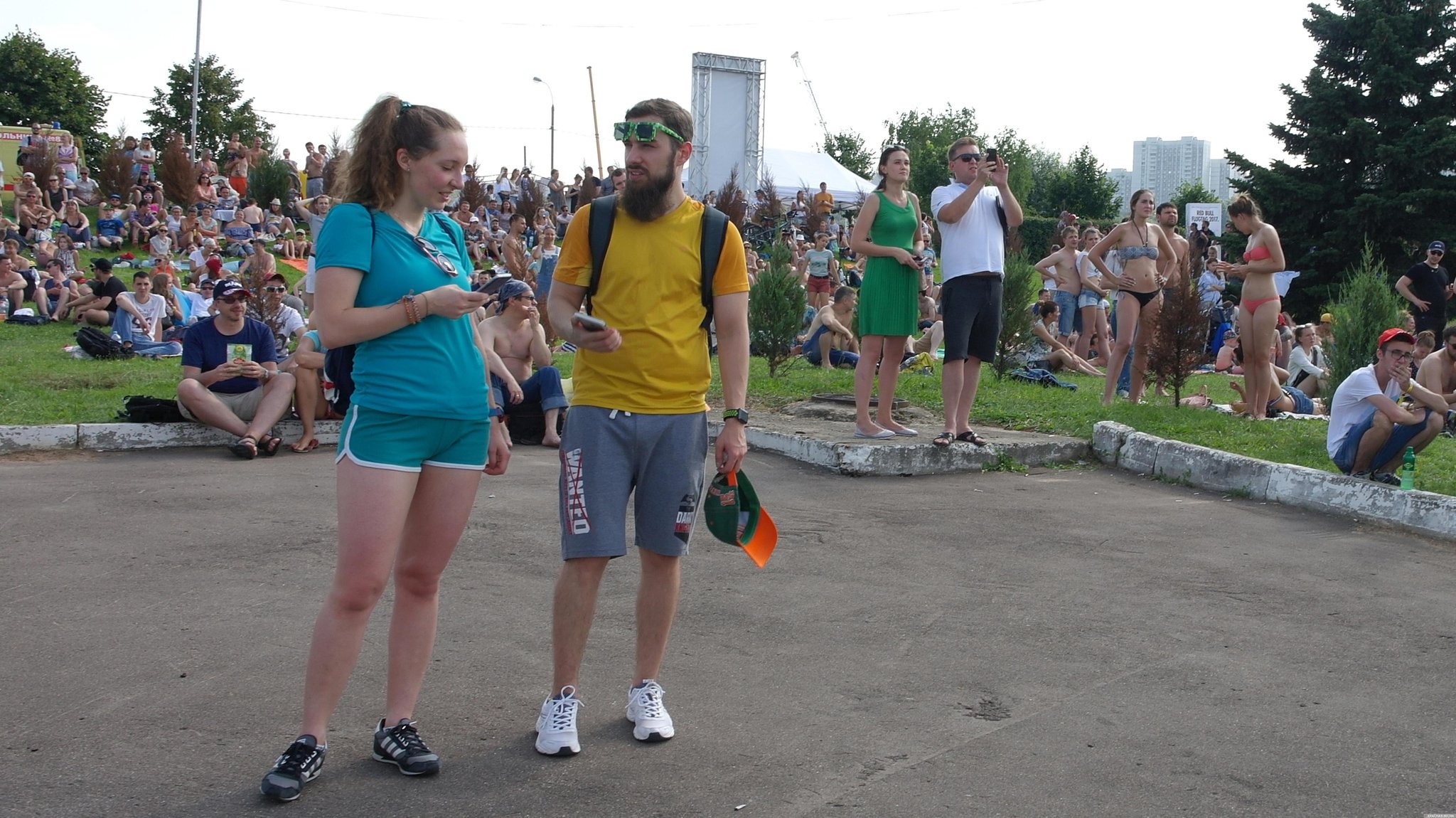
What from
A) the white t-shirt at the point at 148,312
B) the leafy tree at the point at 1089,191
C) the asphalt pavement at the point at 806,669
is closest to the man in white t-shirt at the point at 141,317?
the white t-shirt at the point at 148,312

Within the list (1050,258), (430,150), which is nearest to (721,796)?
(430,150)

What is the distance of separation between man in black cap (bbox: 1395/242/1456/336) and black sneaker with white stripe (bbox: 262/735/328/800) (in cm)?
1522

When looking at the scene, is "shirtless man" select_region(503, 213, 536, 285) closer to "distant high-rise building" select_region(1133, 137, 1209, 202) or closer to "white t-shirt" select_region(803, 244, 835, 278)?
"white t-shirt" select_region(803, 244, 835, 278)

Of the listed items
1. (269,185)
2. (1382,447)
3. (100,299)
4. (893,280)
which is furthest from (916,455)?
(269,185)

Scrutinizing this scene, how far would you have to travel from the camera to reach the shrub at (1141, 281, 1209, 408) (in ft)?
35.4

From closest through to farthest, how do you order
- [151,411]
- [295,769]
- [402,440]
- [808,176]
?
[295,769] < [402,440] < [151,411] < [808,176]

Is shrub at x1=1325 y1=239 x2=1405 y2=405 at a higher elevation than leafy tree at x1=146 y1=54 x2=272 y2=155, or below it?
below

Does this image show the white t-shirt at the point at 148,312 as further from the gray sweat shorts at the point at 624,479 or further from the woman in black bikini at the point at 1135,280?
the gray sweat shorts at the point at 624,479

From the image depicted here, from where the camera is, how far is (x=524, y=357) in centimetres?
1041

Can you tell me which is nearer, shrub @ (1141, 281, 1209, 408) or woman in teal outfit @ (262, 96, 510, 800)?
woman in teal outfit @ (262, 96, 510, 800)

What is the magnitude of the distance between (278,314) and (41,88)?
4968 cm

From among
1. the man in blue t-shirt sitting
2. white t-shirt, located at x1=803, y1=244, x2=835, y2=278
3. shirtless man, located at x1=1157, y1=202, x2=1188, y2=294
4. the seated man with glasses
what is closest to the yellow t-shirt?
the man in blue t-shirt sitting

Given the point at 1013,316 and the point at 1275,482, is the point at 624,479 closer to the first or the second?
the point at 1275,482

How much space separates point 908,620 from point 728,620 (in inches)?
30.0
